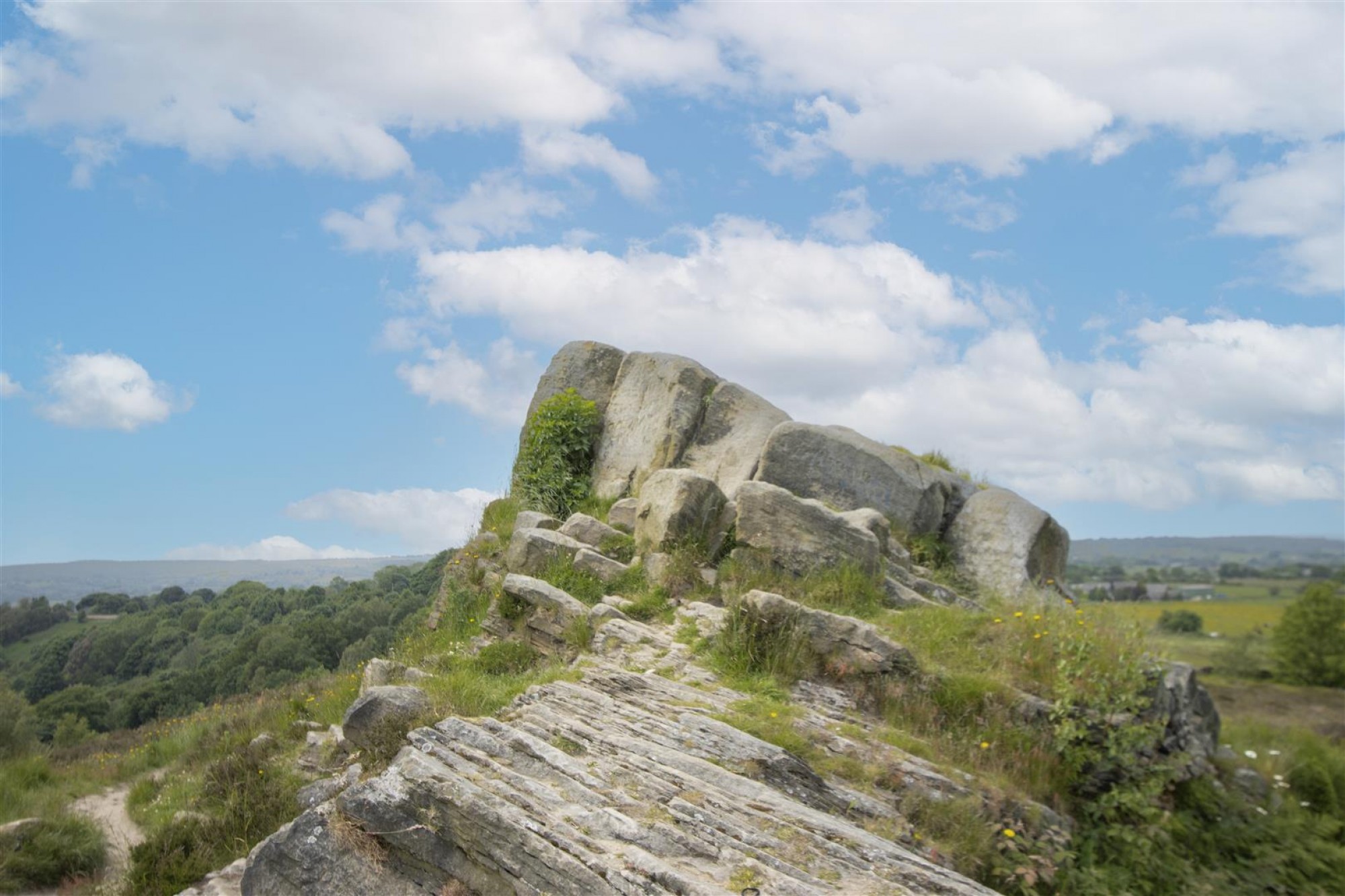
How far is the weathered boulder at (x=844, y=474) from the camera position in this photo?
1645 cm

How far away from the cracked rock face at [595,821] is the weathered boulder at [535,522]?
24.3ft

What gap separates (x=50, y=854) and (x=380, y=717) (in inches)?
284

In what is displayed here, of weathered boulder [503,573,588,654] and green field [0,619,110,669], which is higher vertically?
weathered boulder [503,573,588,654]

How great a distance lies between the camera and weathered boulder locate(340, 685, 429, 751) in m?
9.00

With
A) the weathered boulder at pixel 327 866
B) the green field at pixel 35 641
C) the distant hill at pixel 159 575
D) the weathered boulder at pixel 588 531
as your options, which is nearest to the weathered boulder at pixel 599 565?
the weathered boulder at pixel 588 531

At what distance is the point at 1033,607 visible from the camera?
12867 millimetres

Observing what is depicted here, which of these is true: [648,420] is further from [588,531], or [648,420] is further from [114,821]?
[114,821]

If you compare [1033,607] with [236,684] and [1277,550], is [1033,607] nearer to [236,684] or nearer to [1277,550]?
[236,684]

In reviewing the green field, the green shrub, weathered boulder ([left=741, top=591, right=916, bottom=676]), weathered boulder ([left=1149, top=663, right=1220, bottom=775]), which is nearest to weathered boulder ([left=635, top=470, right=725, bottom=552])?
weathered boulder ([left=741, top=591, right=916, bottom=676])

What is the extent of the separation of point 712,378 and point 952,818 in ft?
39.9

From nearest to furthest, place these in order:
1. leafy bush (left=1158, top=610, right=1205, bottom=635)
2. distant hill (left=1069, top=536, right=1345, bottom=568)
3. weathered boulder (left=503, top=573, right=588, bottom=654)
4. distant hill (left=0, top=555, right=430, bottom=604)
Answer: weathered boulder (left=503, top=573, right=588, bottom=654) → leafy bush (left=1158, top=610, right=1205, bottom=635) → distant hill (left=0, top=555, right=430, bottom=604) → distant hill (left=1069, top=536, right=1345, bottom=568)

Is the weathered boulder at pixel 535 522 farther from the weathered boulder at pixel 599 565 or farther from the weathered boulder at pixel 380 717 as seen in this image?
the weathered boulder at pixel 380 717

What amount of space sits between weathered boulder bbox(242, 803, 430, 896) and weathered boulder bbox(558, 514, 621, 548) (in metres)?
7.78

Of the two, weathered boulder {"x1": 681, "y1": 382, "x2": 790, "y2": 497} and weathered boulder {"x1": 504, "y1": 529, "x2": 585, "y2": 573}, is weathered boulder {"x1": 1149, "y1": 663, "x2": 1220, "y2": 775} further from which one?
weathered boulder {"x1": 504, "y1": 529, "x2": 585, "y2": 573}
